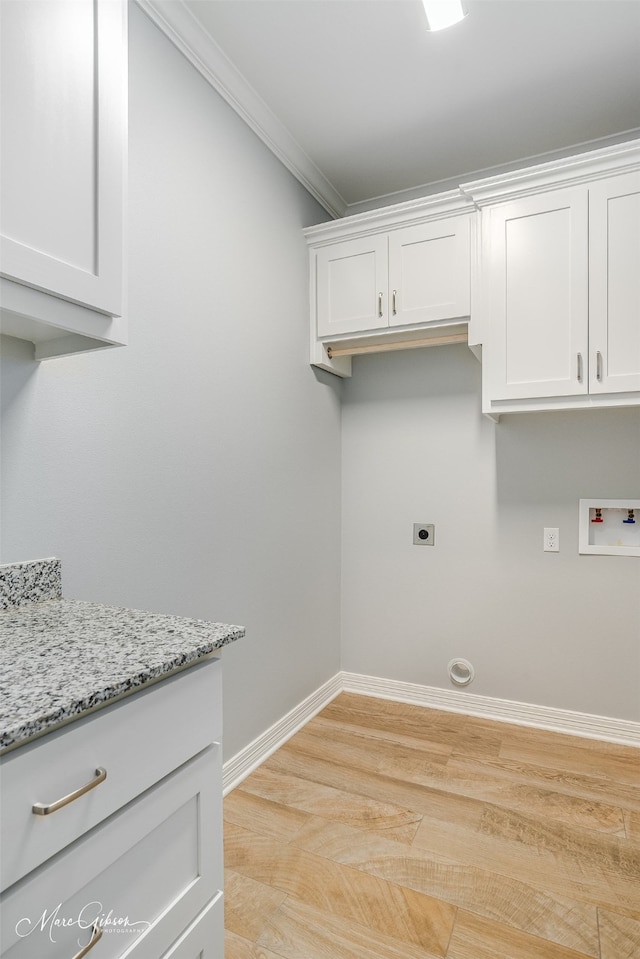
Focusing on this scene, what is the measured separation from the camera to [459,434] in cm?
276

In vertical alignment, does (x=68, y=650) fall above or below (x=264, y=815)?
above

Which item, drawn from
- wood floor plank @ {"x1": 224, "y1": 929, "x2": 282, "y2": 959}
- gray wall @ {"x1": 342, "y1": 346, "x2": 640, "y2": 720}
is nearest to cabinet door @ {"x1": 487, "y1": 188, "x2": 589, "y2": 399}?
gray wall @ {"x1": 342, "y1": 346, "x2": 640, "y2": 720}

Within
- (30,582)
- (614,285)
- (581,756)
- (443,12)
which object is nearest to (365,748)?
(581,756)

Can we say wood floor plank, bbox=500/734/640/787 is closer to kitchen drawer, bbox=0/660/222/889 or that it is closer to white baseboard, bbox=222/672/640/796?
white baseboard, bbox=222/672/640/796

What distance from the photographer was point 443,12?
161 cm

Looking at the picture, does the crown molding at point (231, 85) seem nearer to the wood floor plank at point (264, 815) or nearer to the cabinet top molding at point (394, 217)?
the cabinet top molding at point (394, 217)

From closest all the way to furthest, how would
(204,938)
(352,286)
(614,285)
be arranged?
(204,938) → (614,285) → (352,286)

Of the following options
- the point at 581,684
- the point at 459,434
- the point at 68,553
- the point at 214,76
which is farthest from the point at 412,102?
the point at 581,684

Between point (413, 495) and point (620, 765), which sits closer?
point (620, 765)

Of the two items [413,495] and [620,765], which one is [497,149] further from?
[620,765]

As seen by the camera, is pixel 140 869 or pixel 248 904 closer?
pixel 140 869

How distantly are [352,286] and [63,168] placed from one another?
5.68 ft

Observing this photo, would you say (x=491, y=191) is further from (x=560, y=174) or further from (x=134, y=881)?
(x=134, y=881)

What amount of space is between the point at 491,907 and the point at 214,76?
278 cm
